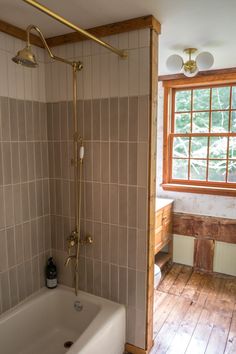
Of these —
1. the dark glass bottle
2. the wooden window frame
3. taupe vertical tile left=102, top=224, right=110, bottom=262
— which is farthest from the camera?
the wooden window frame

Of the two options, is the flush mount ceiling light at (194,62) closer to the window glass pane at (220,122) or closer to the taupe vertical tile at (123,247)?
the window glass pane at (220,122)

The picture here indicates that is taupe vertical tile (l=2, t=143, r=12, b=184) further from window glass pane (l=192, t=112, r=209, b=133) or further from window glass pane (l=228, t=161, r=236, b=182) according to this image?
window glass pane (l=228, t=161, r=236, b=182)

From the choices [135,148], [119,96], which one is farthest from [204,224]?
[119,96]

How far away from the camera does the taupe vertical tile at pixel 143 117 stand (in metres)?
1.77

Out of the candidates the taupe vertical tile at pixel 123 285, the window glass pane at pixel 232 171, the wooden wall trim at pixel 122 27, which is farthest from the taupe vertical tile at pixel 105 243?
the window glass pane at pixel 232 171

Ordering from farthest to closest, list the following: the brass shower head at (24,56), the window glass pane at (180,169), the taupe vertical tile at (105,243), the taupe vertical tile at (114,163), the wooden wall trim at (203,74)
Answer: the window glass pane at (180,169), the wooden wall trim at (203,74), the taupe vertical tile at (105,243), the taupe vertical tile at (114,163), the brass shower head at (24,56)

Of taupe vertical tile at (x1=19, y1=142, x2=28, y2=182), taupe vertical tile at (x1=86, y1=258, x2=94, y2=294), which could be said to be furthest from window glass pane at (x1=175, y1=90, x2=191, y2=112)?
taupe vertical tile at (x1=86, y1=258, x2=94, y2=294)

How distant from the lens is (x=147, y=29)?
1710 mm

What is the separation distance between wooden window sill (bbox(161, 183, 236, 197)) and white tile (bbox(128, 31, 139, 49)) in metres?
1.88

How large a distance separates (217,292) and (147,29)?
251 cm

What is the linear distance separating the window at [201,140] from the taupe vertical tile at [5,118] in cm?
198

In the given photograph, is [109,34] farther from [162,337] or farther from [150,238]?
[162,337]

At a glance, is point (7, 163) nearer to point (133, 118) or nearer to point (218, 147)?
point (133, 118)

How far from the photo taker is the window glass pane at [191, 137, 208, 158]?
3.18 m
